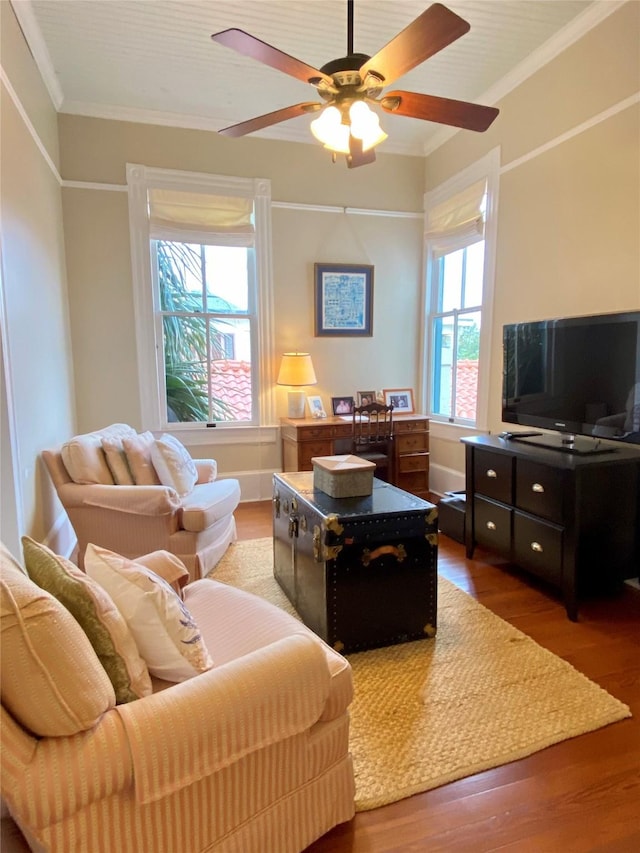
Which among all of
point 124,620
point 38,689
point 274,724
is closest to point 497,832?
point 274,724

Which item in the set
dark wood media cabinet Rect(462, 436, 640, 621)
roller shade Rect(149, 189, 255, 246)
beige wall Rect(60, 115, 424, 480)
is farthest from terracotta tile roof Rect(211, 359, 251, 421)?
dark wood media cabinet Rect(462, 436, 640, 621)

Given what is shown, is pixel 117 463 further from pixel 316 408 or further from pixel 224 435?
pixel 316 408

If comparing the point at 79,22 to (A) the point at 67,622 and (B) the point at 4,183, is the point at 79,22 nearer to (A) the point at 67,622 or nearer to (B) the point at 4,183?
(B) the point at 4,183

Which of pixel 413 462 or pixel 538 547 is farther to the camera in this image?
pixel 413 462

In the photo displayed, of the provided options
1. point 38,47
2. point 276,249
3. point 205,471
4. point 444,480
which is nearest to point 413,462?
point 444,480

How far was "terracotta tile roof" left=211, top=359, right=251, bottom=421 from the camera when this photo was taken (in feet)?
14.4

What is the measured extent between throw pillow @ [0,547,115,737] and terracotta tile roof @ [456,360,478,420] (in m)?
3.67

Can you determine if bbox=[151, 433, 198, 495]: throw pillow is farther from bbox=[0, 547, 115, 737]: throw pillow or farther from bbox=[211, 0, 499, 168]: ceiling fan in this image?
bbox=[0, 547, 115, 737]: throw pillow

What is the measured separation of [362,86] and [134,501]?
7.43 ft

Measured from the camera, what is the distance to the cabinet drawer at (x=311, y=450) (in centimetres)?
411

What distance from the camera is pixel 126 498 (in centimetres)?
263

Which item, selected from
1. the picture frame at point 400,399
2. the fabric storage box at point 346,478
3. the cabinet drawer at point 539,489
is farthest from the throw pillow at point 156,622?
the picture frame at point 400,399

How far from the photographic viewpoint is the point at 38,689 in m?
0.92

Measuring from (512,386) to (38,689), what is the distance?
2980 mm
